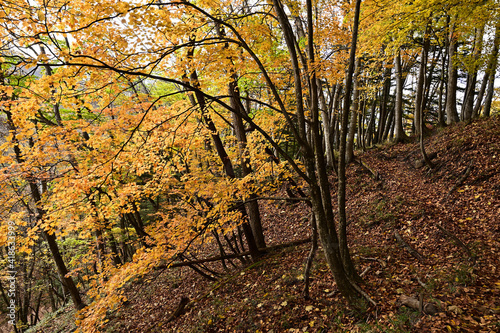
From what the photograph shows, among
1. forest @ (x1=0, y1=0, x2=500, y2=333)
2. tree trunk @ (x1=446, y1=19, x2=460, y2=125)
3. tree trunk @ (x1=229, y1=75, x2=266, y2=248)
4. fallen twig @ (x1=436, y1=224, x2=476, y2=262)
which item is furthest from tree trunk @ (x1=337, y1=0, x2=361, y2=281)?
tree trunk @ (x1=446, y1=19, x2=460, y2=125)

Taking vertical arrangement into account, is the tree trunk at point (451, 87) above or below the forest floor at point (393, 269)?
above

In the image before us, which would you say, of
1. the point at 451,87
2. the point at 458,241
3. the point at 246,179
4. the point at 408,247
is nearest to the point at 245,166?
the point at 246,179

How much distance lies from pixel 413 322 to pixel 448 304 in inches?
26.8

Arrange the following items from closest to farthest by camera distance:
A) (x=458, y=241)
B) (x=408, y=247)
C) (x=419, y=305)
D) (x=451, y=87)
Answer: (x=419, y=305)
(x=458, y=241)
(x=408, y=247)
(x=451, y=87)

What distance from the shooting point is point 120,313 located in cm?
930

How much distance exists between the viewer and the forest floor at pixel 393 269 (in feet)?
13.2

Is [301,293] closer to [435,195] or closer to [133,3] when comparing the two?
[435,195]

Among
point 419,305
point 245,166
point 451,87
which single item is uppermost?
point 451,87

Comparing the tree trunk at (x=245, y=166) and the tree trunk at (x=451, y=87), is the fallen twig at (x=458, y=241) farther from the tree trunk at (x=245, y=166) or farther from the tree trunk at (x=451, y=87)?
the tree trunk at (x=451, y=87)

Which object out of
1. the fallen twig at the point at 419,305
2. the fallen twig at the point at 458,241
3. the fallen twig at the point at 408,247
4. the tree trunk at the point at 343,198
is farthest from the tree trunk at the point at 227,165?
the fallen twig at the point at 458,241

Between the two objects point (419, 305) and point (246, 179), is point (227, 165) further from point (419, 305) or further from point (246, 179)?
point (419, 305)

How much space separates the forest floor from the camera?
4.03 meters

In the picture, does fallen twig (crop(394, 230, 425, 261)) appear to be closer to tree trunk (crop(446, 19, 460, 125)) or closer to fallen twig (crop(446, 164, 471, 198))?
fallen twig (crop(446, 164, 471, 198))

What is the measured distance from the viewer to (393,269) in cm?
525
